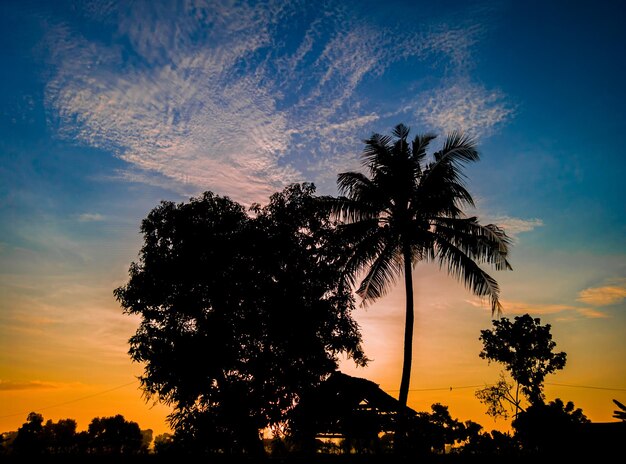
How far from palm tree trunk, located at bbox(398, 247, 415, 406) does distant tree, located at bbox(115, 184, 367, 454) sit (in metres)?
3.04

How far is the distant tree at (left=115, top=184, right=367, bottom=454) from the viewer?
17797mm

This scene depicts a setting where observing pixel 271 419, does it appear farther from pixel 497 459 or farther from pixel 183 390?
pixel 497 459

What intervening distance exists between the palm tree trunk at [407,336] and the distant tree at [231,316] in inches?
120

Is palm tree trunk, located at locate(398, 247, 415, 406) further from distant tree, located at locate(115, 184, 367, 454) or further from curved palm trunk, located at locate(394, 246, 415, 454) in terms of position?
distant tree, located at locate(115, 184, 367, 454)

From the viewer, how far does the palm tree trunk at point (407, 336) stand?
15.6 m

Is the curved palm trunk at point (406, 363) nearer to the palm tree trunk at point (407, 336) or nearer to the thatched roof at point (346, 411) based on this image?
the palm tree trunk at point (407, 336)

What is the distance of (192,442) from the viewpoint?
17.5m

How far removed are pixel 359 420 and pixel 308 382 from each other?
2820mm

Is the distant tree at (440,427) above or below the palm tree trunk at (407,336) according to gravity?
below

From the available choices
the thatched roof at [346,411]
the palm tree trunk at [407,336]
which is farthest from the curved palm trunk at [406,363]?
the thatched roof at [346,411]

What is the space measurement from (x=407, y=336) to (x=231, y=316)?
7.86 metres

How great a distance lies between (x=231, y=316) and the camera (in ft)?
59.8

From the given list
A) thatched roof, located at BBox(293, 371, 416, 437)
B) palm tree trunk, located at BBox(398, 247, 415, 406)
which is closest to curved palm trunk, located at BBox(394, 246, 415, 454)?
palm tree trunk, located at BBox(398, 247, 415, 406)

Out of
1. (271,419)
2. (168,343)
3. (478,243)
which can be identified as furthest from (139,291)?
(478,243)
